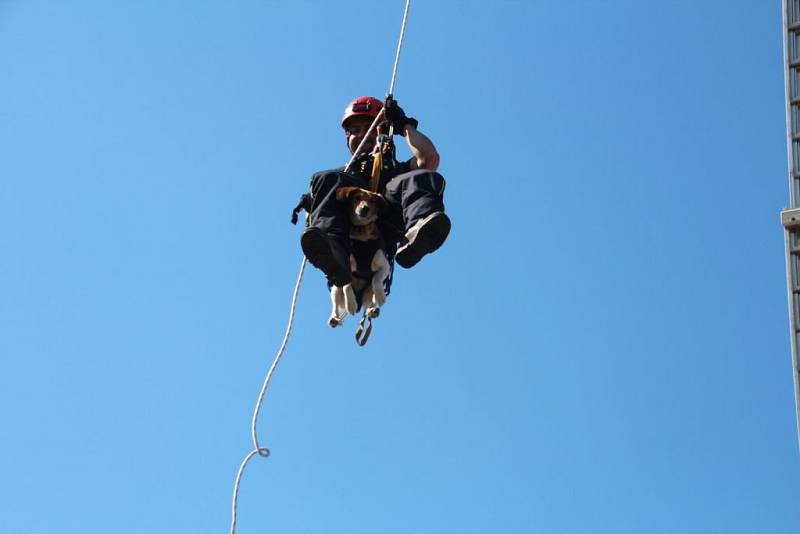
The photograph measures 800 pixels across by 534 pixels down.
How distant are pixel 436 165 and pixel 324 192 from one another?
2.29 ft

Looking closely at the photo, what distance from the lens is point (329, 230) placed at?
7.00 meters

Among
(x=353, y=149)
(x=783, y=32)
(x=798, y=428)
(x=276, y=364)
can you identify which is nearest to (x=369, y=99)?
(x=353, y=149)

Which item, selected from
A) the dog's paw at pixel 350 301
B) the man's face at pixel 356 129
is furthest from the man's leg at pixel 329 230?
the man's face at pixel 356 129

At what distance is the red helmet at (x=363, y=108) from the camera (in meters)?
7.83

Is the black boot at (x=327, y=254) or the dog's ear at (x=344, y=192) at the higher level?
the dog's ear at (x=344, y=192)

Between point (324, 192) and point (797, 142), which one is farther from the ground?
point (797, 142)

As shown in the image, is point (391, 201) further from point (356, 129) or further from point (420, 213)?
point (356, 129)

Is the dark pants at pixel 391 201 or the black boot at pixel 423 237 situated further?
the dark pants at pixel 391 201

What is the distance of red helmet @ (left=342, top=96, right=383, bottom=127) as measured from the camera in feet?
25.7

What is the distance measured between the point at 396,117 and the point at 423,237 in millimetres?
953

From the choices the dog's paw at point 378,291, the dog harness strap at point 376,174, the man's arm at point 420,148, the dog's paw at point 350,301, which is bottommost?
the dog's paw at point 350,301

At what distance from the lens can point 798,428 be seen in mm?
11234

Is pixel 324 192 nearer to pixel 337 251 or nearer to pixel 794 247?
pixel 337 251

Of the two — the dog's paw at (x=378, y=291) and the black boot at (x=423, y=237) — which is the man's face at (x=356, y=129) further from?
the black boot at (x=423, y=237)
